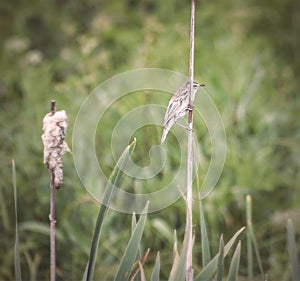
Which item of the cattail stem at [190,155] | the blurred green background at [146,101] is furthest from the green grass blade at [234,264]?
the blurred green background at [146,101]

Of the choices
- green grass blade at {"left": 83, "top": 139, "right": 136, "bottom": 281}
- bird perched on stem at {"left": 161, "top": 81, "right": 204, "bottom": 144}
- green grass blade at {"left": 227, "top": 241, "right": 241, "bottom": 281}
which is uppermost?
bird perched on stem at {"left": 161, "top": 81, "right": 204, "bottom": 144}

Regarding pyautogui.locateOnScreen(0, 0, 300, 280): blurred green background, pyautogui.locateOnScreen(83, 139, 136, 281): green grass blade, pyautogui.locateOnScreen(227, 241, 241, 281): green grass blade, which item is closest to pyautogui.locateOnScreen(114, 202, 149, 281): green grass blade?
pyautogui.locateOnScreen(83, 139, 136, 281): green grass blade

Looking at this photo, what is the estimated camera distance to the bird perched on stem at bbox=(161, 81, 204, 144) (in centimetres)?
113

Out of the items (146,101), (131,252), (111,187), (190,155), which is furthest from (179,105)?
(146,101)

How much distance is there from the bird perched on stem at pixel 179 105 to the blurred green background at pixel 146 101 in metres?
1.05

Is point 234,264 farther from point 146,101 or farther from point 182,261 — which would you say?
point 146,101

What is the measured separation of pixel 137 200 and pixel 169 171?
316 mm

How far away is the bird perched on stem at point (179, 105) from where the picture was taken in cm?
113

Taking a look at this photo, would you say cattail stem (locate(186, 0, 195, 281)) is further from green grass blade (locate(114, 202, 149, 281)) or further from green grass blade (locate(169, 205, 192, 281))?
green grass blade (locate(114, 202, 149, 281))

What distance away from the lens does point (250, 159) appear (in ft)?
9.39

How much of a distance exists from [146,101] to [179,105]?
1.88 m

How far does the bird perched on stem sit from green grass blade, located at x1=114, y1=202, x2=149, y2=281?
9.1 inches

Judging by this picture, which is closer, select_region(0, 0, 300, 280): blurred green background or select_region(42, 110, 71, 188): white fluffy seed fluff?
select_region(42, 110, 71, 188): white fluffy seed fluff

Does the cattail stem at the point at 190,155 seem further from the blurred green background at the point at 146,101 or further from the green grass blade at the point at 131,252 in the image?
the blurred green background at the point at 146,101
